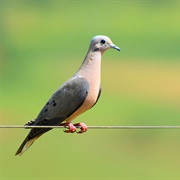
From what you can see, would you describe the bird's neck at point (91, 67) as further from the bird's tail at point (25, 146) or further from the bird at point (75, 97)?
the bird's tail at point (25, 146)

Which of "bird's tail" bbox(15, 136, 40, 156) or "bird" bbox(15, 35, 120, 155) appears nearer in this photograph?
"bird" bbox(15, 35, 120, 155)

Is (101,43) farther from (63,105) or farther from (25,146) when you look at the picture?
(25,146)

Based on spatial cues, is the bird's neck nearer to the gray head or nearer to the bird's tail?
the gray head

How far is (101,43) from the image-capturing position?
6.12m

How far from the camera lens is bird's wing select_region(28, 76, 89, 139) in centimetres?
600

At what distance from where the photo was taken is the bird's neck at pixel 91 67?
607 centimetres

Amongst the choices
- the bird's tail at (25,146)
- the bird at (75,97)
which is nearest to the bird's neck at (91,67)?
the bird at (75,97)

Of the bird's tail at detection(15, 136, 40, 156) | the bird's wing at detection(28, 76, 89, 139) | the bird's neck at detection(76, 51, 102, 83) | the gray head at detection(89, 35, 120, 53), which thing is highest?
the gray head at detection(89, 35, 120, 53)

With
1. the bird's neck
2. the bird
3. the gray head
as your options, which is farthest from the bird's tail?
the gray head

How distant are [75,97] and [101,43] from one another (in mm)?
651

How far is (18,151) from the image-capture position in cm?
612

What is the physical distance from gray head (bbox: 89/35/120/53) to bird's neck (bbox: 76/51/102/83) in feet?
0.15

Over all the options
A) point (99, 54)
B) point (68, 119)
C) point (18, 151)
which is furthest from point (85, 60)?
point (18, 151)

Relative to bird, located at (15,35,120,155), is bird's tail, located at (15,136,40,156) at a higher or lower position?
lower
